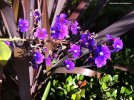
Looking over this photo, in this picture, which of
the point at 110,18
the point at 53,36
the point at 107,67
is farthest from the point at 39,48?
the point at 110,18

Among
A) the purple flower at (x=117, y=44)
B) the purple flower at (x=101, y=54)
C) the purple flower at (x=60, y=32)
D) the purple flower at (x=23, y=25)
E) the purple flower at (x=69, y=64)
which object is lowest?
the purple flower at (x=69, y=64)

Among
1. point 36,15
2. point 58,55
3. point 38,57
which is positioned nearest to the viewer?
point 38,57

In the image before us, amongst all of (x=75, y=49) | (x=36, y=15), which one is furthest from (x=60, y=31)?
(x=36, y=15)

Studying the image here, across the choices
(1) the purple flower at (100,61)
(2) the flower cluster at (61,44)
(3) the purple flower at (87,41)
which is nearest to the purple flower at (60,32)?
(2) the flower cluster at (61,44)

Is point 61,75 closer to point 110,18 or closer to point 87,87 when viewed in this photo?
point 87,87

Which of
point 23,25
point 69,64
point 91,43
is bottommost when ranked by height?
point 69,64

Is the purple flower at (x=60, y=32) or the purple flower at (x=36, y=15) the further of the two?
the purple flower at (x=36, y=15)

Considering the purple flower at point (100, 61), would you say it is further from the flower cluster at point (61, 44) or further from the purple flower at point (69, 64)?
the purple flower at point (69, 64)

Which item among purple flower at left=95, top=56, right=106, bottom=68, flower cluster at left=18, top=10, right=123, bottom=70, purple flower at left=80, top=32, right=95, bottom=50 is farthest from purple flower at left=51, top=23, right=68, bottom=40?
purple flower at left=95, top=56, right=106, bottom=68

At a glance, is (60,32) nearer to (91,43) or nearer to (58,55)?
(91,43)
